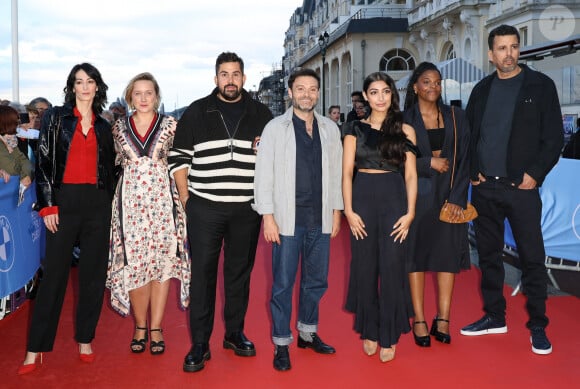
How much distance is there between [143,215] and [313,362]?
166 centimetres

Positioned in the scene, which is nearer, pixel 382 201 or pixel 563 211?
pixel 382 201

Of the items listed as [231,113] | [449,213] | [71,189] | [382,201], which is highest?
[231,113]

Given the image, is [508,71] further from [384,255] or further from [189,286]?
[189,286]

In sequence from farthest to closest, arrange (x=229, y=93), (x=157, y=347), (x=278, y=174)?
(x=157, y=347) → (x=229, y=93) → (x=278, y=174)

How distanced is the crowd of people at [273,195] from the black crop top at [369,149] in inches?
0.4

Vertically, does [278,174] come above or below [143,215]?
above

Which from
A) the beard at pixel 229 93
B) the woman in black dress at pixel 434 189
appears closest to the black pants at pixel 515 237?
the woman in black dress at pixel 434 189

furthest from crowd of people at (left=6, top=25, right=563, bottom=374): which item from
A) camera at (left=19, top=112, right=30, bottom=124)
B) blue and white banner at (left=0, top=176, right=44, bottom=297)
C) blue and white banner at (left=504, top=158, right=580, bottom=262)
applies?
camera at (left=19, top=112, right=30, bottom=124)

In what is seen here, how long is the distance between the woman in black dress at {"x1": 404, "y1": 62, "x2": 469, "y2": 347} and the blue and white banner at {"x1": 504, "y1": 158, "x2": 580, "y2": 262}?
7.31ft

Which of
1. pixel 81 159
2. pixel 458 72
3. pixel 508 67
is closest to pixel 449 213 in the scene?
pixel 508 67

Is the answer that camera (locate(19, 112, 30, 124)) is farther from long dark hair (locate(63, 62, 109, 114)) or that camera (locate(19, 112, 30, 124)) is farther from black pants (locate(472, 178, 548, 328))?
black pants (locate(472, 178, 548, 328))

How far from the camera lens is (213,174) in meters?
4.45

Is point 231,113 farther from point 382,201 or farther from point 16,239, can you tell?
point 16,239

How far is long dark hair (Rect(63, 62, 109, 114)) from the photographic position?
14.8 feet
